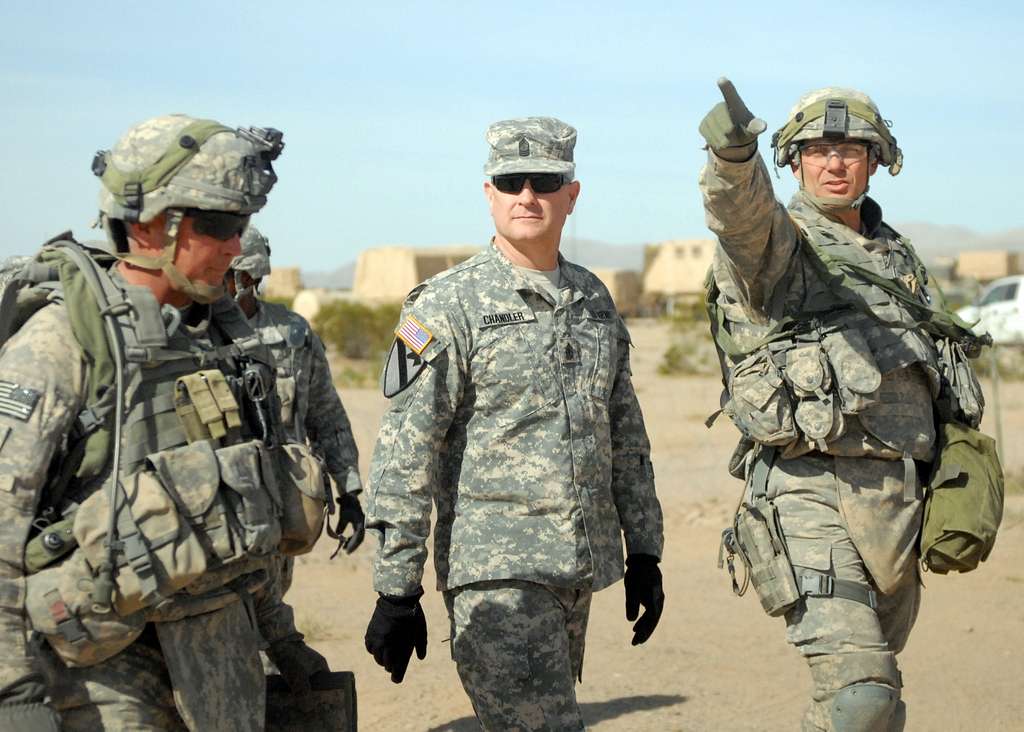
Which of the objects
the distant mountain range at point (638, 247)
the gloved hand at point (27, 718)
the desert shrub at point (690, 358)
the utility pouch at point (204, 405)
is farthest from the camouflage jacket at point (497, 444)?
the distant mountain range at point (638, 247)

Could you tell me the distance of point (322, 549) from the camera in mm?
10680

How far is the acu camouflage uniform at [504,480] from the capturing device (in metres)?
4.16

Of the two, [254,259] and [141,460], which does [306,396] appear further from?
[141,460]

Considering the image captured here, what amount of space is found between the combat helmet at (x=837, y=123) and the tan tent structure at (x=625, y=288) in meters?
34.9

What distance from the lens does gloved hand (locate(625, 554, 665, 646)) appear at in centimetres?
453

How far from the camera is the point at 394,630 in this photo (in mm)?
4137

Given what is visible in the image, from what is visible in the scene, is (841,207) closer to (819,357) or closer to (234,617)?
(819,357)

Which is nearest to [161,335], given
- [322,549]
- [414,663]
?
[414,663]

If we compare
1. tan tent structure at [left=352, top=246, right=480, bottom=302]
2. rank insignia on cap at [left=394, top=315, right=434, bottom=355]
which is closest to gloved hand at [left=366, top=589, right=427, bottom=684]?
rank insignia on cap at [left=394, top=315, right=434, bottom=355]

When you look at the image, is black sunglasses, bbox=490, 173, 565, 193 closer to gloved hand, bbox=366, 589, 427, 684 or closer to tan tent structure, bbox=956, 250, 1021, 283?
gloved hand, bbox=366, 589, 427, 684

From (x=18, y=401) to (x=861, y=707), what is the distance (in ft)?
8.84

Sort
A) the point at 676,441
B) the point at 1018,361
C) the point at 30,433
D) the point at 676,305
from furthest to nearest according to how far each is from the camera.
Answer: the point at 676,305 < the point at 1018,361 < the point at 676,441 < the point at 30,433

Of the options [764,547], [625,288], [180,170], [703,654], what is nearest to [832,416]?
[764,547]

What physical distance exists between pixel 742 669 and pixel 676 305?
32.0 m
